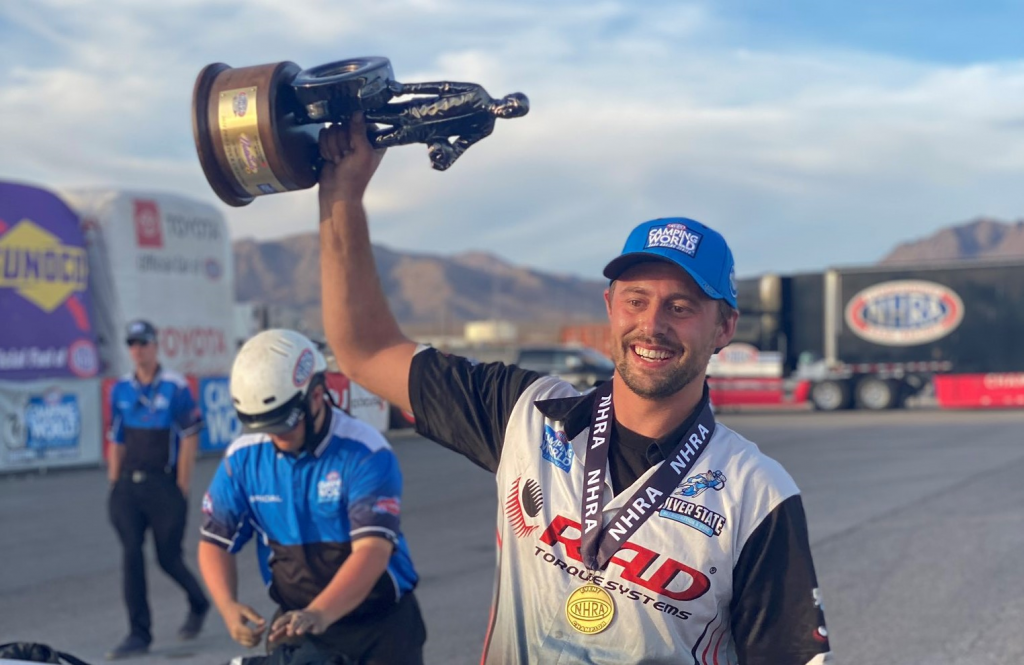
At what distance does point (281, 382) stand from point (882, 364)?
29748 millimetres

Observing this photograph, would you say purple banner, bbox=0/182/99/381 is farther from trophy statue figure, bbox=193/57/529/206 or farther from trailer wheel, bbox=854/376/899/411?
trailer wheel, bbox=854/376/899/411

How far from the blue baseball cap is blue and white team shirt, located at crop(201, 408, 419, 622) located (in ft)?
5.87

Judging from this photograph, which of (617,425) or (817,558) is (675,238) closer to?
(617,425)

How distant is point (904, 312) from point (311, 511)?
2983 cm

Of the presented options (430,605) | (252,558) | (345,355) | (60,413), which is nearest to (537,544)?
(345,355)

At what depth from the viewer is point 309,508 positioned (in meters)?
4.20

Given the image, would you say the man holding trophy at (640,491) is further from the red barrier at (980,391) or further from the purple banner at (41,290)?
the red barrier at (980,391)

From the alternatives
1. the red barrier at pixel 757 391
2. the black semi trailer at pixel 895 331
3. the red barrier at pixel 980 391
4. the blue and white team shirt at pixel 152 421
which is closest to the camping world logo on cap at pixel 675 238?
the blue and white team shirt at pixel 152 421

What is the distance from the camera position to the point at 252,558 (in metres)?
10.9

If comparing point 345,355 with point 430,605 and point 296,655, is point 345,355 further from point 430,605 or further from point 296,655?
point 430,605

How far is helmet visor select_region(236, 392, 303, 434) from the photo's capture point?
4141 millimetres

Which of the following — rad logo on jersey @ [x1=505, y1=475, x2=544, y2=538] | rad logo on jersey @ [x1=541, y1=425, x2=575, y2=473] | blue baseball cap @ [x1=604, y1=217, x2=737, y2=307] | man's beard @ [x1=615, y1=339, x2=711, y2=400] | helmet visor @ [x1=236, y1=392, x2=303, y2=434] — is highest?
blue baseball cap @ [x1=604, y1=217, x2=737, y2=307]

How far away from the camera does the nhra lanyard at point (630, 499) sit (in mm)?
2557

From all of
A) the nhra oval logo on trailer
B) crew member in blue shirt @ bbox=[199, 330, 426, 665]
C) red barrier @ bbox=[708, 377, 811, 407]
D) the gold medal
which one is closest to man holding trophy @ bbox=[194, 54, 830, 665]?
the gold medal
